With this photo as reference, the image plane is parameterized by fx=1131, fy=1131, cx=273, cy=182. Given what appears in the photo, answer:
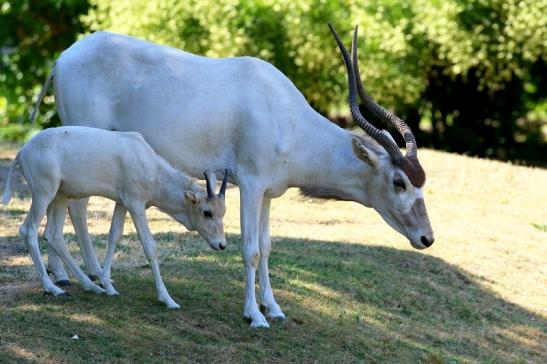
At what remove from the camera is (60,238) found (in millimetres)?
8984

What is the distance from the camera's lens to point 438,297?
37.7 feet

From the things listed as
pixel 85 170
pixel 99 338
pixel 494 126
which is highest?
pixel 85 170

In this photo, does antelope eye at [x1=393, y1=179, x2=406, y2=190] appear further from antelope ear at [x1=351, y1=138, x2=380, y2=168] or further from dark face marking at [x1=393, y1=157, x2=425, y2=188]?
antelope ear at [x1=351, y1=138, x2=380, y2=168]

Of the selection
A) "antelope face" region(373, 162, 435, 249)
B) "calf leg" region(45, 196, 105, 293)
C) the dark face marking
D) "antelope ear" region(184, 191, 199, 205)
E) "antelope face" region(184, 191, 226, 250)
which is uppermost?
the dark face marking

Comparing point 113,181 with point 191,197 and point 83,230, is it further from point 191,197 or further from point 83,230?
point 83,230

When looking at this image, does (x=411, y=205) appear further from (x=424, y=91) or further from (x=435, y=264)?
(x=424, y=91)

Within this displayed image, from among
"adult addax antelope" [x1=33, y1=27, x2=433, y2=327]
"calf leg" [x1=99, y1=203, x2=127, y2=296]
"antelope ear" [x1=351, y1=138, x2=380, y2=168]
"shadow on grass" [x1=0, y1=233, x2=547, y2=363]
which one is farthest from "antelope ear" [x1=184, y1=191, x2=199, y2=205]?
"antelope ear" [x1=351, y1=138, x2=380, y2=168]

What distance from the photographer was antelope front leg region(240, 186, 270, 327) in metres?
8.67

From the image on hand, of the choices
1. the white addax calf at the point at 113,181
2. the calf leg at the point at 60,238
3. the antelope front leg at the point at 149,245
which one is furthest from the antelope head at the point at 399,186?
the calf leg at the point at 60,238

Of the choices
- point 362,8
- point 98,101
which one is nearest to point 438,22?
point 362,8

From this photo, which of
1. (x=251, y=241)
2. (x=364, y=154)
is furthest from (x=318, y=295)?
(x=364, y=154)

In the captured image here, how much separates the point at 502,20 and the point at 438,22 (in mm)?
1849

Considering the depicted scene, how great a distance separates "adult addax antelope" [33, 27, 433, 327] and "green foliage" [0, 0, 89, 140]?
20.1m

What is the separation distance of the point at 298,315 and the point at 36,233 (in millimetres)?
2255
